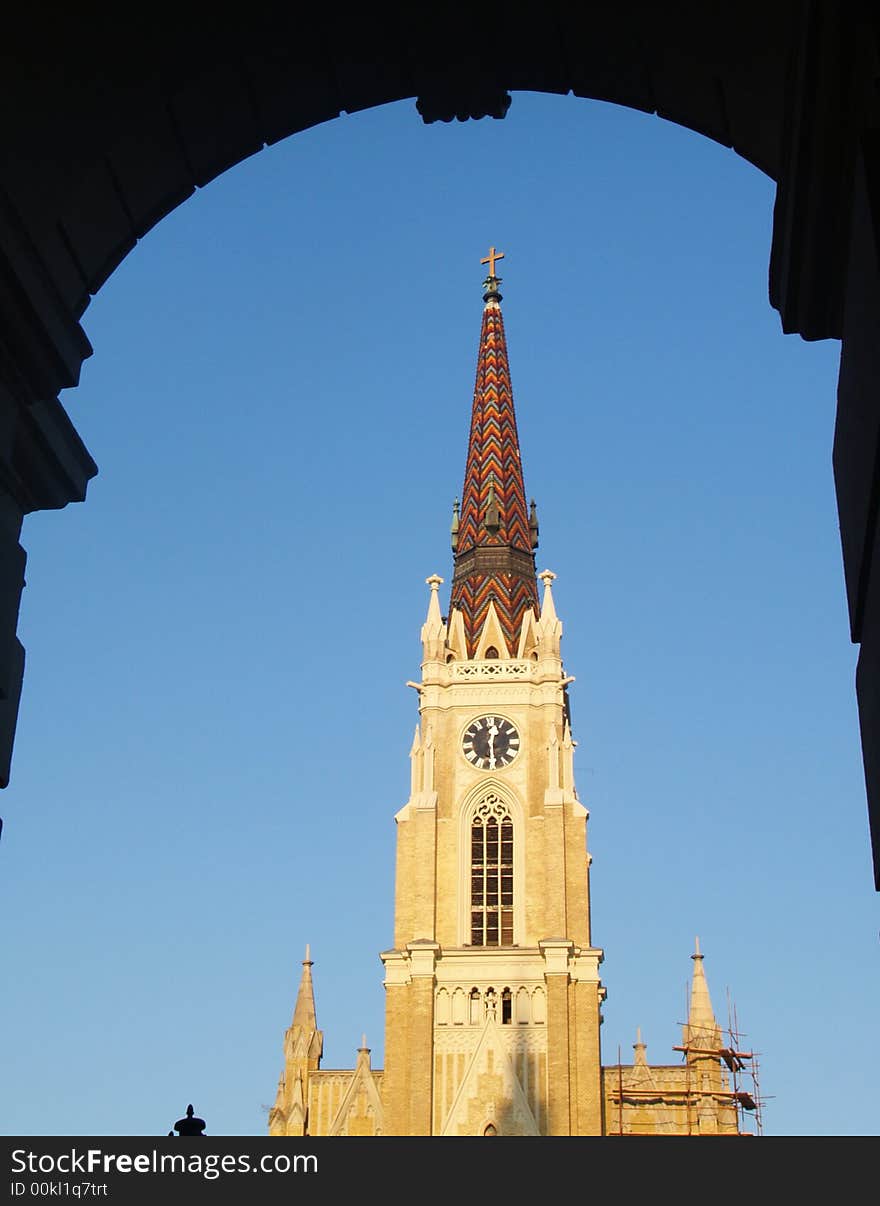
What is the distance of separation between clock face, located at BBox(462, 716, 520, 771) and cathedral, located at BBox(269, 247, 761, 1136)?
7 centimetres

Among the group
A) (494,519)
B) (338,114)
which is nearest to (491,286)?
(494,519)

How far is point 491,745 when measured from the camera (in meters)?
55.5

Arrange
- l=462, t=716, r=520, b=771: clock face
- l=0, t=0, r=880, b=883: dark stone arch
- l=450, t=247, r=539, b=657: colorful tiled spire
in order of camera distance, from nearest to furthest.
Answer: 1. l=0, t=0, r=880, b=883: dark stone arch
2. l=462, t=716, r=520, b=771: clock face
3. l=450, t=247, r=539, b=657: colorful tiled spire

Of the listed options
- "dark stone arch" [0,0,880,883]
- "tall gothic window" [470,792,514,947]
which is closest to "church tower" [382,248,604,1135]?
"tall gothic window" [470,792,514,947]

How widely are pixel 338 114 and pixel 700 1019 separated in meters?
52.7

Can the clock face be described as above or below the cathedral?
above

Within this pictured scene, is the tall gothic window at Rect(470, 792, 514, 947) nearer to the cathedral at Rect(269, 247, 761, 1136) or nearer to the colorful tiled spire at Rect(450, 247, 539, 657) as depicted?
the cathedral at Rect(269, 247, 761, 1136)

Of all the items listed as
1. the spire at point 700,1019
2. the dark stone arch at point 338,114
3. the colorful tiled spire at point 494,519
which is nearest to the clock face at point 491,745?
the colorful tiled spire at point 494,519

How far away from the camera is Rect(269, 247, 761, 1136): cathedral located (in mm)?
50344

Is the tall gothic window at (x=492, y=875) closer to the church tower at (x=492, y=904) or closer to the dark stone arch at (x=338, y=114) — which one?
the church tower at (x=492, y=904)

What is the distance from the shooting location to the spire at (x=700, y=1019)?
55.3 m
